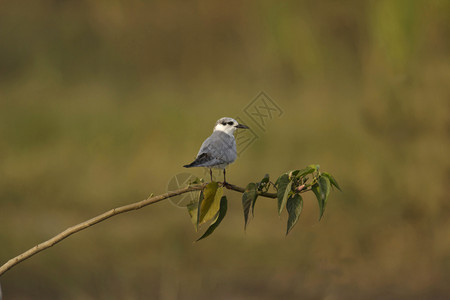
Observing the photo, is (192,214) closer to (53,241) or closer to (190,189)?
(190,189)

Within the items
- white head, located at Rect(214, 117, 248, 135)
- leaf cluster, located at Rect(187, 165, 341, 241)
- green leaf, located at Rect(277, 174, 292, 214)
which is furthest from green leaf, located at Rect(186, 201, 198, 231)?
white head, located at Rect(214, 117, 248, 135)

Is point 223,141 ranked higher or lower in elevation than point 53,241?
higher

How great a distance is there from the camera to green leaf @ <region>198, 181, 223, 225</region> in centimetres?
67

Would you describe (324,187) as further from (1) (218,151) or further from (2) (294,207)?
(1) (218,151)

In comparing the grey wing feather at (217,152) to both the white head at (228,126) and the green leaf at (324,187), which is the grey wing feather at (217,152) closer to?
the white head at (228,126)

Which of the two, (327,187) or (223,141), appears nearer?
(327,187)

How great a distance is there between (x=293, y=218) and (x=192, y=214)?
0.46 ft

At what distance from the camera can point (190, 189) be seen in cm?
63

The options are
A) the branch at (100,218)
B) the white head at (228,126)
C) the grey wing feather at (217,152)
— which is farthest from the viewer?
the white head at (228,126)

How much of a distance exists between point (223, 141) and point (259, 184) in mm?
196

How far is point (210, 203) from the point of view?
673mm

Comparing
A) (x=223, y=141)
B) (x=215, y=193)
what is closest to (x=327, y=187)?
(x=215, y=193)

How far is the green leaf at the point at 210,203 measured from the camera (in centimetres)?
67

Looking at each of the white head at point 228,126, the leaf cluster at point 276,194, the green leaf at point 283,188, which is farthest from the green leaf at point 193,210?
the white head at point 228,126
